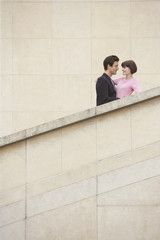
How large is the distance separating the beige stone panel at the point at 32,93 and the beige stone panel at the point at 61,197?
4332mm

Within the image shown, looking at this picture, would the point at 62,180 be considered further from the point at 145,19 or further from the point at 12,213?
the point at 145,19

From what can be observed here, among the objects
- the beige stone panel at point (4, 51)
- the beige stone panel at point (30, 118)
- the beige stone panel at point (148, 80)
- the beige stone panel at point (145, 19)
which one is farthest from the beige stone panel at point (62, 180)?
the beige stone panel at point (145, 19)

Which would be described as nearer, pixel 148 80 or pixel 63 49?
pixel 148 80

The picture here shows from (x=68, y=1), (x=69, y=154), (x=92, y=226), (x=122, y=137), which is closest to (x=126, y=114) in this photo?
(x=122, y=137)

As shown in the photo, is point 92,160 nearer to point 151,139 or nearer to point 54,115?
point 151,139

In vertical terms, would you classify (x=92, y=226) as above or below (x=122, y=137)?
below

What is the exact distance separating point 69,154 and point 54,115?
409cm

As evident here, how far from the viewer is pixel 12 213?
971cm

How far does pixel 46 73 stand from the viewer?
45.4ft

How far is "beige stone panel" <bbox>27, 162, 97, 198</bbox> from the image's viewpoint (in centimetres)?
953

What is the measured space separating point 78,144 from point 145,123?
109cm

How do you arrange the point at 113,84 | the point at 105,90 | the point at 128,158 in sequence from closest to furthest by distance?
the point at 128,158 < the point at 105,90 < the point at 113,84

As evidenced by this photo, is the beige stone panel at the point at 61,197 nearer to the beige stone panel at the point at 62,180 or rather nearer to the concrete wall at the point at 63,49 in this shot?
the beige stone panel at the point at 62,180

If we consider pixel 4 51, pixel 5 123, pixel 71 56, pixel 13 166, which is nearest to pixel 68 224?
pixel 13 166
